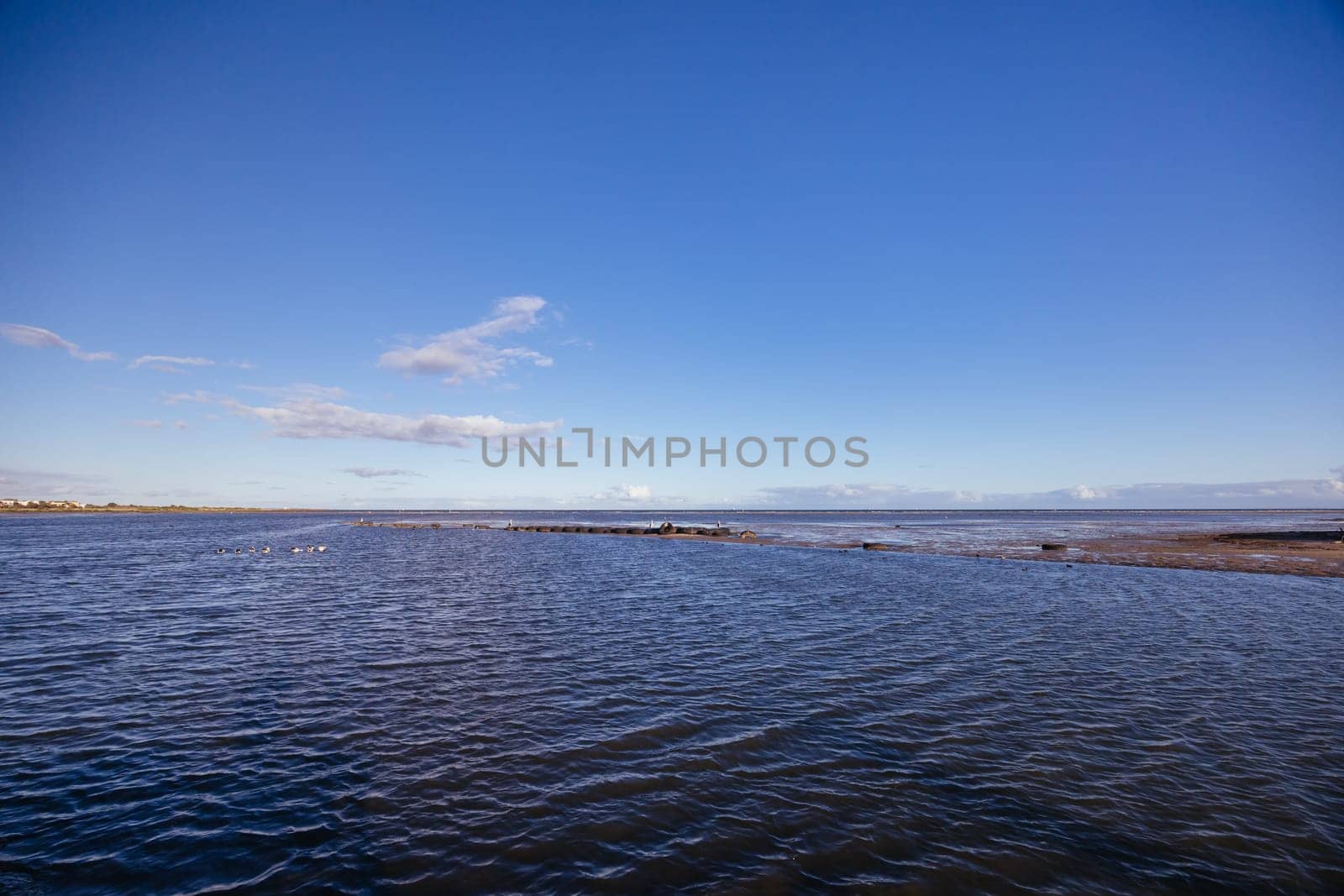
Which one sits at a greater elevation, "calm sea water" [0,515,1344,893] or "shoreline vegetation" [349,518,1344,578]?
"calm sea water" [0,515,1344,893]

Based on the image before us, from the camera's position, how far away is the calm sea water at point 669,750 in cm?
823

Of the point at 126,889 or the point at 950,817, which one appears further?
the point at 950,817

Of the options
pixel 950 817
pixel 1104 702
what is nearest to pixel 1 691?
pixel 950 817

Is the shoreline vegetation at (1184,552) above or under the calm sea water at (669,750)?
under

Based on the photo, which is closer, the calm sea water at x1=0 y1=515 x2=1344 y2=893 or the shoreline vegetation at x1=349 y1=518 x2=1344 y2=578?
the calm sea water at x1=0 y1=515 x2=1344 y2=893

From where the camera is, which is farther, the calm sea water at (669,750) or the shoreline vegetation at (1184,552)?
the shoreline vegetation at (1184,552)

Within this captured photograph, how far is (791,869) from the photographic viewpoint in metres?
8.03

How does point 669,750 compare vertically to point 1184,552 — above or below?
above

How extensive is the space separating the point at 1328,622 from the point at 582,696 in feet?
108

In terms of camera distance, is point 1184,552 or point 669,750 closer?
point 669,750

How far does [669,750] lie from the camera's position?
11922 millimetres

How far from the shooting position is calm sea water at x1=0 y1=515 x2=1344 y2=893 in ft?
27.0

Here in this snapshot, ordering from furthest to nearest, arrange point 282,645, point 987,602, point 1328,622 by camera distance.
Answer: point 987,602 < point 1328,622 < point 282,645

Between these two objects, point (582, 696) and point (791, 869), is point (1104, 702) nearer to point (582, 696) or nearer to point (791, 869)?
point (791, 869)
